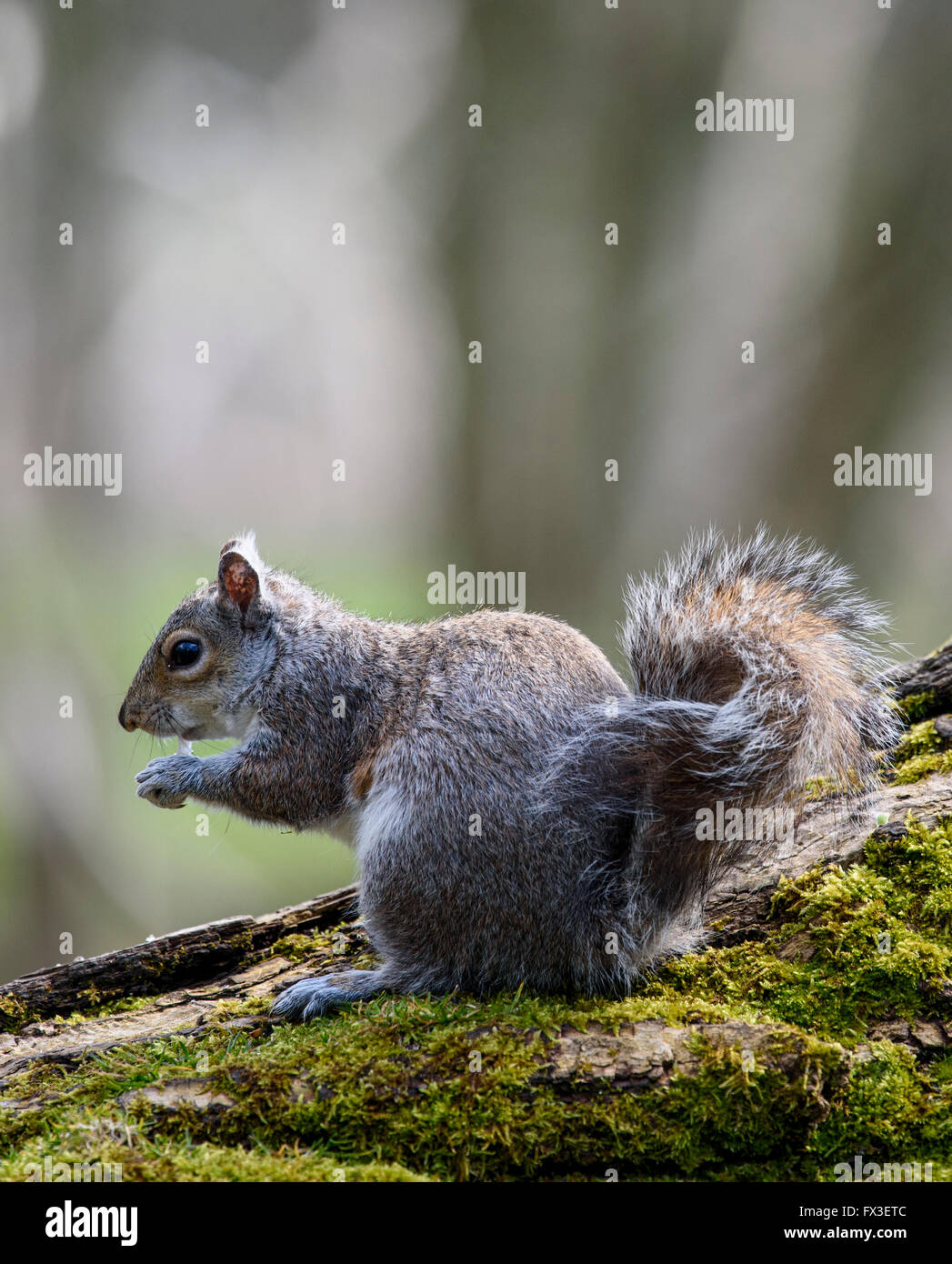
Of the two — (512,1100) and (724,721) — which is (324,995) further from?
(724,721)

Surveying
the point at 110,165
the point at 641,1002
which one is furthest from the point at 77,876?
the point at 641,1002

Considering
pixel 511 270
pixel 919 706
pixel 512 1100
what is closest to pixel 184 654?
pixel 512 1100

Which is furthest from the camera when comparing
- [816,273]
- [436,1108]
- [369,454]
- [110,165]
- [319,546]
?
[319,546]

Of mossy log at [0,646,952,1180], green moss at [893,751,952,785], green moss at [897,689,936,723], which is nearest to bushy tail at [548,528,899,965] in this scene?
mossy log at [0,646,952,1180]

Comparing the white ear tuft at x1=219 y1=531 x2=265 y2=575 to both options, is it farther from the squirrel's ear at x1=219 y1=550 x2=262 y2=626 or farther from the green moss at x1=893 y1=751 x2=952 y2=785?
the green moss at x1=893 y1=751 x2=952 y2=785

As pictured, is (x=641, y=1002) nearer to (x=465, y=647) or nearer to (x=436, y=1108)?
(x=436, y=1108)

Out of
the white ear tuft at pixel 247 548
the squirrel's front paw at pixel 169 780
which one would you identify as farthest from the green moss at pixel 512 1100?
the white ear tuft at pixel 247 548

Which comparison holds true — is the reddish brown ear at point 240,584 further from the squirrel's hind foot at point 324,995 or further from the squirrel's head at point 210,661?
the squirrel's hind foot at point 324,995
